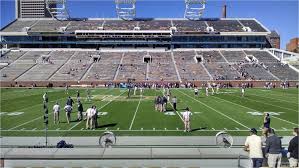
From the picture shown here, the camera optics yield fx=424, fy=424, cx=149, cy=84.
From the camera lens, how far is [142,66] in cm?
7906

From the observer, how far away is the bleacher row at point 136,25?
9750 cm

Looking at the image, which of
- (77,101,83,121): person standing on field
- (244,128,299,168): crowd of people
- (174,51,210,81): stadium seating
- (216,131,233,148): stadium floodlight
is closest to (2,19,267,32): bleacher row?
(174,51,210,81): stadium seating

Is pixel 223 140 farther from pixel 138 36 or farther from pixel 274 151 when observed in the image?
pixel 138 36

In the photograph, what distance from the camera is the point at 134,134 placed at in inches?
793

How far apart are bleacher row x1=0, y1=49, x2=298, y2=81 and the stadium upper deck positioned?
19.5 ft

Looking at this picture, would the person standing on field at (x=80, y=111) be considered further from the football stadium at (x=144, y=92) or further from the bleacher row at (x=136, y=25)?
the bleacher row at (x=136, y=25)

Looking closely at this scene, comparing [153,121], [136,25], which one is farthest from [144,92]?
[136,25]

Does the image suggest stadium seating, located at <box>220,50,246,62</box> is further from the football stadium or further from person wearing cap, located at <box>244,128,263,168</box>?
person wearing cap, located at <box>244,128,263,168</box>

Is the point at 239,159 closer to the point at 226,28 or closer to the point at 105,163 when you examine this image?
the point at 105,163

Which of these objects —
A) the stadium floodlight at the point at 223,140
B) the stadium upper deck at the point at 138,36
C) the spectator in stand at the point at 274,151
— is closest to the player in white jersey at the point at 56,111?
the stadium floodlight at the point at 223,140

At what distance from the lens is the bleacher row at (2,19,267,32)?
97500 mm

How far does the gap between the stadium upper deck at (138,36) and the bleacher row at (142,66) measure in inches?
234

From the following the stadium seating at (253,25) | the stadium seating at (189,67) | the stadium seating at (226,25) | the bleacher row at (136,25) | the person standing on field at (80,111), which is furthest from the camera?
the bleacher row at (136,25)

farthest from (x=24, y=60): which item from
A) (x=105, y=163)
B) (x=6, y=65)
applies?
(x=105, y=163)
